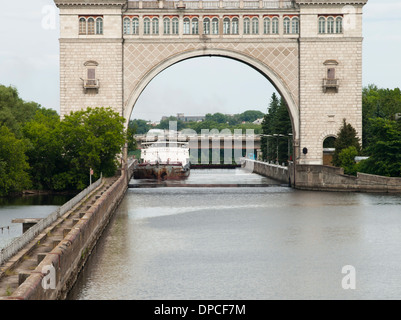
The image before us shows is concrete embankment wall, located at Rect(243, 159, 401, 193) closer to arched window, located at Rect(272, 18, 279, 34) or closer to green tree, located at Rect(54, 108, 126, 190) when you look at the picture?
arched window, located at Rect(272, 18, 279, 34)

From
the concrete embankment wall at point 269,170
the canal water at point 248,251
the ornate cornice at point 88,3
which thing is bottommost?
the canal water at point 248,251

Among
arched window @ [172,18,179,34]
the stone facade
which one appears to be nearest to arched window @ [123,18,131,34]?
the stone facade

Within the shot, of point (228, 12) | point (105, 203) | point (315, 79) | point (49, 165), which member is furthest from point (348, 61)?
point (105, 203)

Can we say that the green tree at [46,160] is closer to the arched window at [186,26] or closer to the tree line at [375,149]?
the arched window at [186,26]

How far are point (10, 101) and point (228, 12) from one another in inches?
832

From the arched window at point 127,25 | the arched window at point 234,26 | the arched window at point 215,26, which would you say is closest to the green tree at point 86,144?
the arched window at point 127,25

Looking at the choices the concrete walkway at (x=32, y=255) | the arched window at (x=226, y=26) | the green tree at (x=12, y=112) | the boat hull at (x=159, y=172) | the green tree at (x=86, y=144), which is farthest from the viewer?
the boat hull at (x=159, y=172)

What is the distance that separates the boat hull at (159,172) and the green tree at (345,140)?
22.2 m

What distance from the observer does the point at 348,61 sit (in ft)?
189

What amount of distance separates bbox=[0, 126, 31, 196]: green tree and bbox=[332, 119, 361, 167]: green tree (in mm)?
22853

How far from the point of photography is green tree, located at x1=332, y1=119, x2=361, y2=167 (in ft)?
186

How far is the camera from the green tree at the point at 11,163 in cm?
4878

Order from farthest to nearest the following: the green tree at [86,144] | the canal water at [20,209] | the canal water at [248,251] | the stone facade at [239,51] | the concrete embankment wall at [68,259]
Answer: the stone facade at [239,51], the green tree at [86,144], the canal water at [20,209], the canal water at [248,251], the concrete embankment wall at [68,259]
